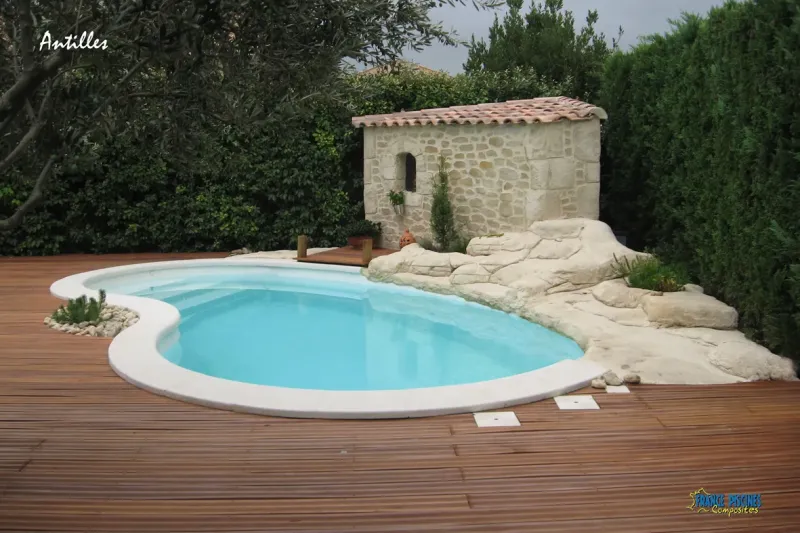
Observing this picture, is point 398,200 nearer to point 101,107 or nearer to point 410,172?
point 410,172

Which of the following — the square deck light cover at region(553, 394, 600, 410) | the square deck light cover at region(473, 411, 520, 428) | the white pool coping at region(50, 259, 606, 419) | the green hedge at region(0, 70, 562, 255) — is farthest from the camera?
the green hedge at region(0, 70, 562, 255)

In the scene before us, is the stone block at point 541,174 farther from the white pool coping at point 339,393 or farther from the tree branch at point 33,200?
the tree branch at point 33,200

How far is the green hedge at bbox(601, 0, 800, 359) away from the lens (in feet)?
22.4

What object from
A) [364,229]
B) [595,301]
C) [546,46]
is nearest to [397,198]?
[364,229]

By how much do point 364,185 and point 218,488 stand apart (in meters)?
11.6

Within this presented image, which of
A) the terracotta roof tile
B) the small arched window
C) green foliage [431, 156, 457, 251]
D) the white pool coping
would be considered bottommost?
the white pool coping

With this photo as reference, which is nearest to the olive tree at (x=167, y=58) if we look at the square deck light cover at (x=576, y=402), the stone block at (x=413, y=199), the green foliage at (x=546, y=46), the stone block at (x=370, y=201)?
the square deck light cover at (x=576, y=402)

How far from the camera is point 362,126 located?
15594mm

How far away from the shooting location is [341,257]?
14.0 m

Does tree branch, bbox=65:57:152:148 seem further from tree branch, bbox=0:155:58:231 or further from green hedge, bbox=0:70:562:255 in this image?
green hedge, bbox=0:70:562:255

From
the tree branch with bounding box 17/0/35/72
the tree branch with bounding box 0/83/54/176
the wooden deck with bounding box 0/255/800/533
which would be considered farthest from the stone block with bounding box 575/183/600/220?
the tree branch with bounding box 17/0/35/72

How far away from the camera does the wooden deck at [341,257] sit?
13555mm

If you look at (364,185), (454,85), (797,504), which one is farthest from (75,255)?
(797,504)

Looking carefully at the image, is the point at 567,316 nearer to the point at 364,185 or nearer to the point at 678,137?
the point at 678,137
